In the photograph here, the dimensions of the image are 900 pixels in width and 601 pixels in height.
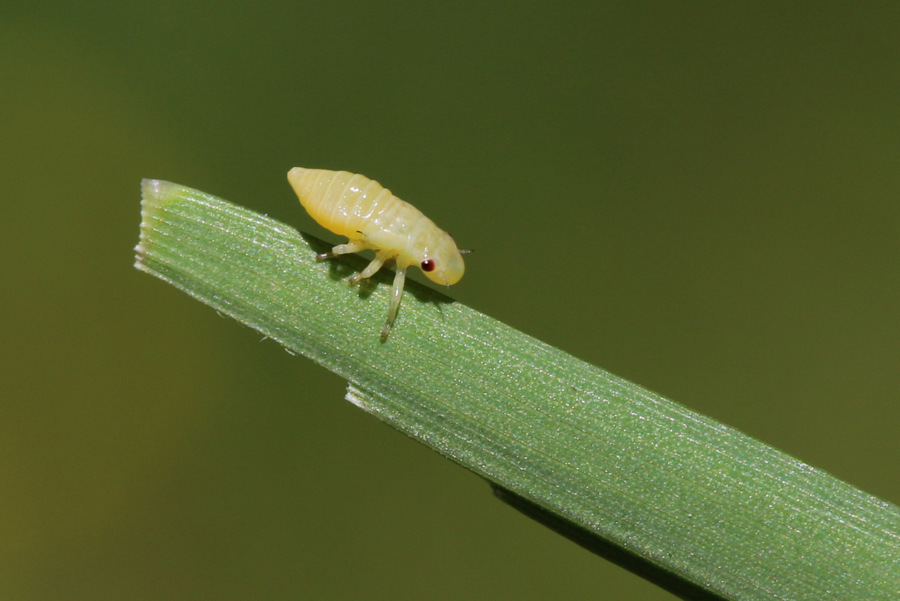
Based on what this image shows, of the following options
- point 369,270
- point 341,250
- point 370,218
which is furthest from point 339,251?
point 370,218

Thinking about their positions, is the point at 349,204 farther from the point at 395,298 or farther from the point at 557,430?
the point at 557,430

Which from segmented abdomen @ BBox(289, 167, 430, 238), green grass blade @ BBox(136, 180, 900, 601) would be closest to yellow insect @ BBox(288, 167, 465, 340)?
segmented abdomen @ BBox(289, 167, 430, 238)

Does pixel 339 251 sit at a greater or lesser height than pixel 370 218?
lesser

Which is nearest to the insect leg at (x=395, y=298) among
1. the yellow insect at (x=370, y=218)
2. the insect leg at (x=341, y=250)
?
the yellow insect at (x=370, y=218)

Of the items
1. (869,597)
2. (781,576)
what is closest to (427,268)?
(781,576)

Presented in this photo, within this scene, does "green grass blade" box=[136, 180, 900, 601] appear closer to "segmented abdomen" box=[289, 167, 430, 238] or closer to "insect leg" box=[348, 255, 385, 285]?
"insect leg" box=[348, 255, 385, 285]

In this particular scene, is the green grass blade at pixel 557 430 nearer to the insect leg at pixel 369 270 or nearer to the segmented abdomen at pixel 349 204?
the insect leg at pixel 369 270

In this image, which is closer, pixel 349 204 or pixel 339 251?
pixel 339 251
